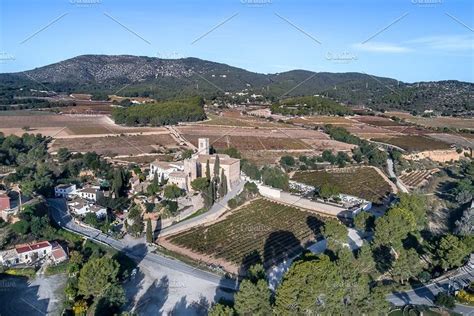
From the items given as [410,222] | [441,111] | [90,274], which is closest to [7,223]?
[90,274]

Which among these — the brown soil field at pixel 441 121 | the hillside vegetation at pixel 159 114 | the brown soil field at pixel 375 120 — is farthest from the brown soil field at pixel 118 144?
the brown soil field at pixel 441 121

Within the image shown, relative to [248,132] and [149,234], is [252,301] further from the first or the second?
[248,132]

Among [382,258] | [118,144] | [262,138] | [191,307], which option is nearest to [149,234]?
[191,307]

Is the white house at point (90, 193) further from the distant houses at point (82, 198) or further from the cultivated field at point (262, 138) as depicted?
the cultivated field at point (262, 138)

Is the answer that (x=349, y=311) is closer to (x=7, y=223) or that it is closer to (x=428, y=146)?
(x=7, y=223)

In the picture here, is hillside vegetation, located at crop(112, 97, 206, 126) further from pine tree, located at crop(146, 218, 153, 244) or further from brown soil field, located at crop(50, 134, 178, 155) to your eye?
pine tree, located at crop(146, 218, 153, 244)
